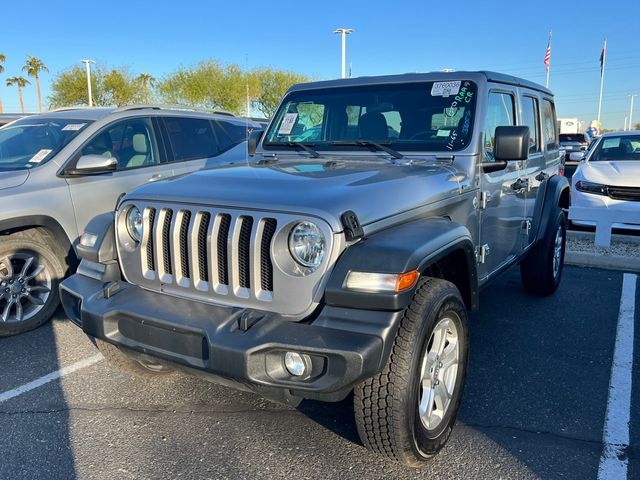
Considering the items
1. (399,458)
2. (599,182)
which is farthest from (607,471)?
(599,182)

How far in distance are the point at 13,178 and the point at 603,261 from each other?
643cm

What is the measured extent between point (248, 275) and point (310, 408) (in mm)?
1184

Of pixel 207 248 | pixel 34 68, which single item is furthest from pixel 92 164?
pixel 34 68

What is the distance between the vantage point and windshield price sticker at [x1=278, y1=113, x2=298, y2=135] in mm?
4375

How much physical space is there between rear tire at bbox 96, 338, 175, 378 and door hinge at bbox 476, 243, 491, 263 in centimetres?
216

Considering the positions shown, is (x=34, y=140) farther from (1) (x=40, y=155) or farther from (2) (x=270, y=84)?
(2) (x=270, y=84)

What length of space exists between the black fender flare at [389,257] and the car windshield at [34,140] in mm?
3549

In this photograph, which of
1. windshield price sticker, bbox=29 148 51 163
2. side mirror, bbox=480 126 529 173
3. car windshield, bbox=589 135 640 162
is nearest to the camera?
side mirror, bbox=480 126 529 173

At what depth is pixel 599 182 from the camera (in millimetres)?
8312

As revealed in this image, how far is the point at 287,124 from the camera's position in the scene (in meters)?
4.41

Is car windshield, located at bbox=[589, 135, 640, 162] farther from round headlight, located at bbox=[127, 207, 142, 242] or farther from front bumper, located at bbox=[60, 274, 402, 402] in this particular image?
round headlight, located at bbox=[127, 207, 142, 242]

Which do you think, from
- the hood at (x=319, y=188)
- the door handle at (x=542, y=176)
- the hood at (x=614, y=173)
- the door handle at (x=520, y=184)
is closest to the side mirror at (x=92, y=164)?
the hood at (x=319, y=188)

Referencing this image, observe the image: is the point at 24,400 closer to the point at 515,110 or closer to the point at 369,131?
the point at 369,131

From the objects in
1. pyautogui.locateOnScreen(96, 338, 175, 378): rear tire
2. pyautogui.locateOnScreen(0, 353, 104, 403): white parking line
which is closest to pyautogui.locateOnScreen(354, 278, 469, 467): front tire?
pyautogui.locateOnScreen(96, 338, 175, 378): rear tire
